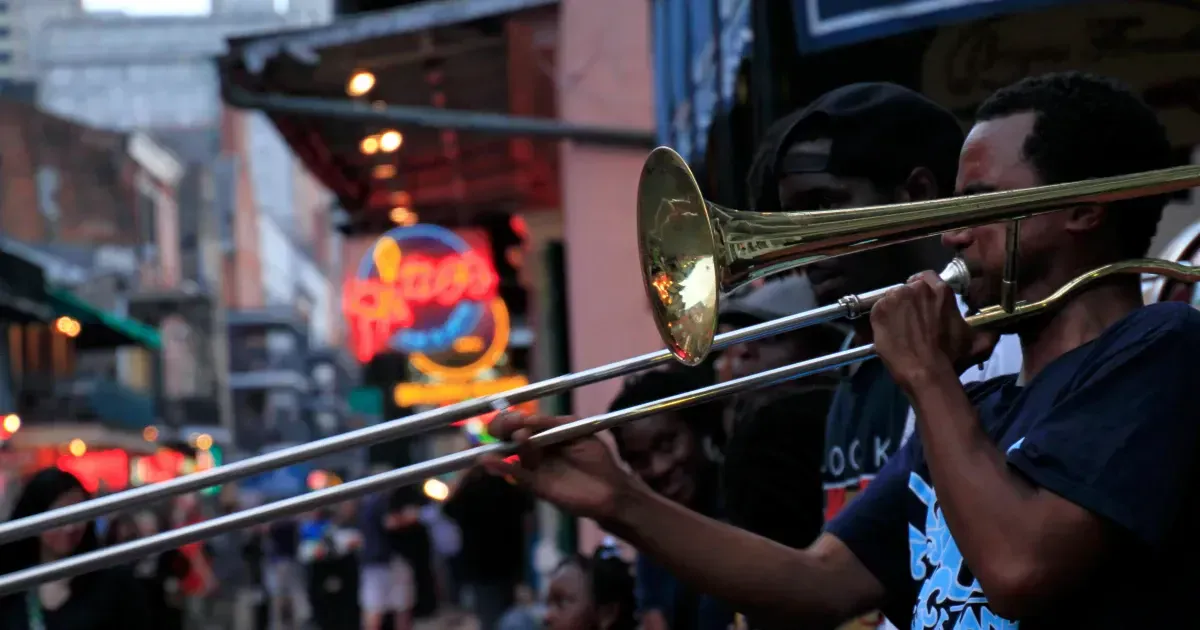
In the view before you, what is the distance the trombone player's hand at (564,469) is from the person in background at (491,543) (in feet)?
23.5

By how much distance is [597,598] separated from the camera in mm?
4715

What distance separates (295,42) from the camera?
10.4 metres

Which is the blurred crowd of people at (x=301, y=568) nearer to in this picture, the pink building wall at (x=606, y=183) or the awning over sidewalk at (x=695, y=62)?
the pink building wall at (x=606, y=183)

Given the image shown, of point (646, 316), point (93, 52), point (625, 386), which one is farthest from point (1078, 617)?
point (93, 52)

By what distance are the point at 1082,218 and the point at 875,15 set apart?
6.37ft

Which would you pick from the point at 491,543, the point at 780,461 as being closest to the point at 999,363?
the point at 780,461

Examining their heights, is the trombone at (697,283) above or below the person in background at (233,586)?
above

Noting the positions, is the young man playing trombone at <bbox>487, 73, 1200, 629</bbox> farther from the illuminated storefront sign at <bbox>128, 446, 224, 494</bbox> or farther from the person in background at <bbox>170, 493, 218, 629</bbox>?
the illuminated storefront sign at <bbox>128, 446, 224, 494</bbox>

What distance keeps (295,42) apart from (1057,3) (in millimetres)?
7406

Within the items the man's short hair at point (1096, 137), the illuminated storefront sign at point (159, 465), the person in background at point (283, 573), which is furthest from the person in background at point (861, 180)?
the illuminated storefront sign at point (159, 465)

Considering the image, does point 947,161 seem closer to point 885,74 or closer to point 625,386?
point 885,74

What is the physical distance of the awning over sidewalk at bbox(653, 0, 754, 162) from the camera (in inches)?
215

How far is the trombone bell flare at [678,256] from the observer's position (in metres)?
2.25

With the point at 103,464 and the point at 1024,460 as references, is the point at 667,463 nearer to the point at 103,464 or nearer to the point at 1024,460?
the point at 1024,460
